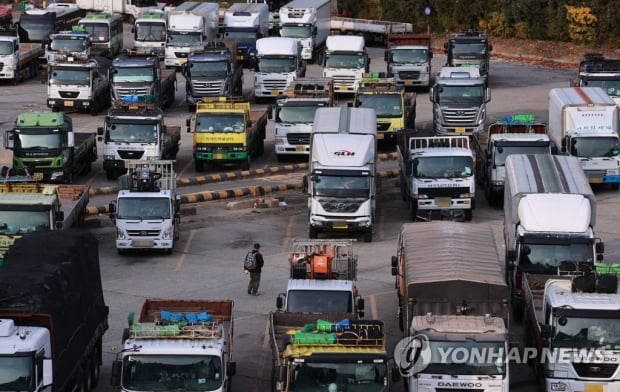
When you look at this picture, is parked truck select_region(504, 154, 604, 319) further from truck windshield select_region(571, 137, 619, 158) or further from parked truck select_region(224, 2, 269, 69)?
→ parked truck select_region(224, 2, 269, 69)

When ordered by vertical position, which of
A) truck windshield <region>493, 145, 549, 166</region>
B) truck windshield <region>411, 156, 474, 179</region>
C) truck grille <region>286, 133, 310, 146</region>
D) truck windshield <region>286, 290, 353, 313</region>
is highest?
truck windshield <region>286, 290, 353, 313</region>

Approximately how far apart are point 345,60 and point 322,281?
36551 millimetres

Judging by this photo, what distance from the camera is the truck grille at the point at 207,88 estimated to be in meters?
66.6

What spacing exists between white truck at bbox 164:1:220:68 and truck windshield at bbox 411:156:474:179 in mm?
30154

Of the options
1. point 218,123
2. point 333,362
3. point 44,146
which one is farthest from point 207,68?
point 333,362

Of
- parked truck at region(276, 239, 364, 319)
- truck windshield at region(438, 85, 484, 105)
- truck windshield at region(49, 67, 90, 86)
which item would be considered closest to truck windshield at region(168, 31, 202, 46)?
truck windshield at region(49, 67, 90, 86)

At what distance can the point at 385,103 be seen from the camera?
57.8 meters

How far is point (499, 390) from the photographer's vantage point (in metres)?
27.9

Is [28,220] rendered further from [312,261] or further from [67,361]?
[67,361]

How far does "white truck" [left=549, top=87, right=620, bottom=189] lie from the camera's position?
168 ft

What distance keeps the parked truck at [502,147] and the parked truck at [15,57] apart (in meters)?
28.5

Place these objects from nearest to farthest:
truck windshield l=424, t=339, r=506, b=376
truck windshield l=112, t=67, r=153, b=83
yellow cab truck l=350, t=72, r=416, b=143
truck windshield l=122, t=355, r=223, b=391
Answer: truck windshield l=122, t=355, r=223, b=391 < truck windshield l=424, t=339, r=506, b=376 < yellow cab truck l=350, t=72, r=416, b=143 < truck windshield l=112, t=67, r=153, b=83

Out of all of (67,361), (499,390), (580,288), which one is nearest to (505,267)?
(580,288)

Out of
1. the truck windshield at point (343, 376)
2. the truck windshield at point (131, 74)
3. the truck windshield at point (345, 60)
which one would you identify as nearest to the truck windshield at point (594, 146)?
the truck windshield at point (345, 60)
